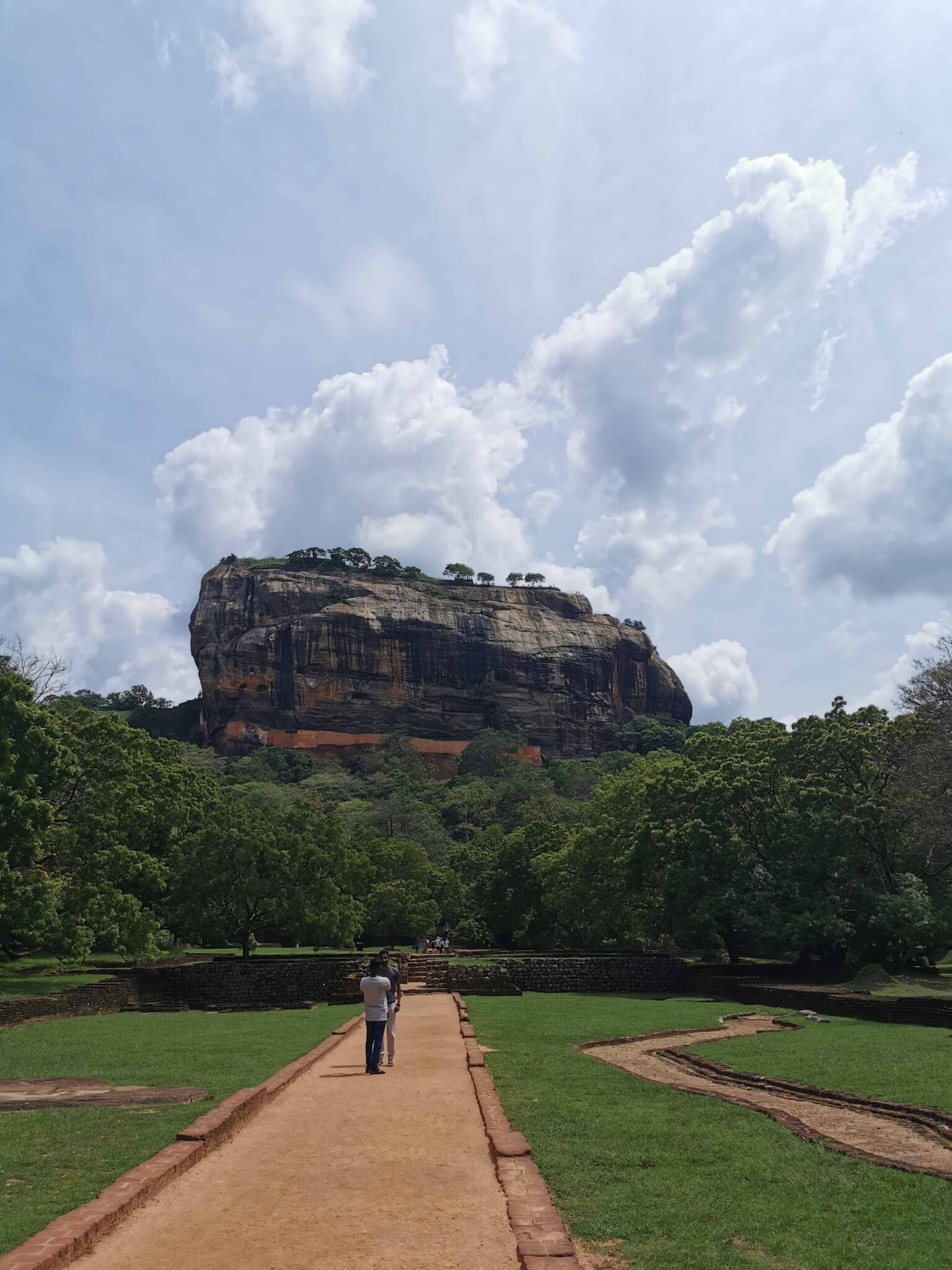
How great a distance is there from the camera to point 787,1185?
18.7ft

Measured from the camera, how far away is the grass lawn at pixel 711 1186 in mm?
4582

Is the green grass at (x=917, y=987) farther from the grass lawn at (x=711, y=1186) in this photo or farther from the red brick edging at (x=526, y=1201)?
the red brick edging at (x=526, y=1201)

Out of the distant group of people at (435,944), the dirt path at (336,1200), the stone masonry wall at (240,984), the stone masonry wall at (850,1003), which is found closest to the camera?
the dirt path at (336,1200)

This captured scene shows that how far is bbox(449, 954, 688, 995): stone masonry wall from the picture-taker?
28188 mm

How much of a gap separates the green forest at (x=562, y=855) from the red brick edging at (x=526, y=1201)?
1432 centimetres

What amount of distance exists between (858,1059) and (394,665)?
92540 millimetres

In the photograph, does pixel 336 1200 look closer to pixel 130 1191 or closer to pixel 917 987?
pixel 130 1191

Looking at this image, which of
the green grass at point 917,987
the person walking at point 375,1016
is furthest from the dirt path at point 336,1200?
the green grass at point 917,987

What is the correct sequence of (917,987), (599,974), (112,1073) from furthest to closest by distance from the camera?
1. (599,974)
2. (917,987)
3. (112,1073)

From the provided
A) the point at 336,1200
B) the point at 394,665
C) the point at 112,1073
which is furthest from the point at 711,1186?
the point at 394,665

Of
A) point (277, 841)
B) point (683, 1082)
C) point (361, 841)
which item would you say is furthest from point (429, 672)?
point (683, 1082)

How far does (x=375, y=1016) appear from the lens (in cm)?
1073

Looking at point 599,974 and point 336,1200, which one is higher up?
point 336,1200

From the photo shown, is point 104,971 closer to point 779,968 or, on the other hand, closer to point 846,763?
point 779,968
